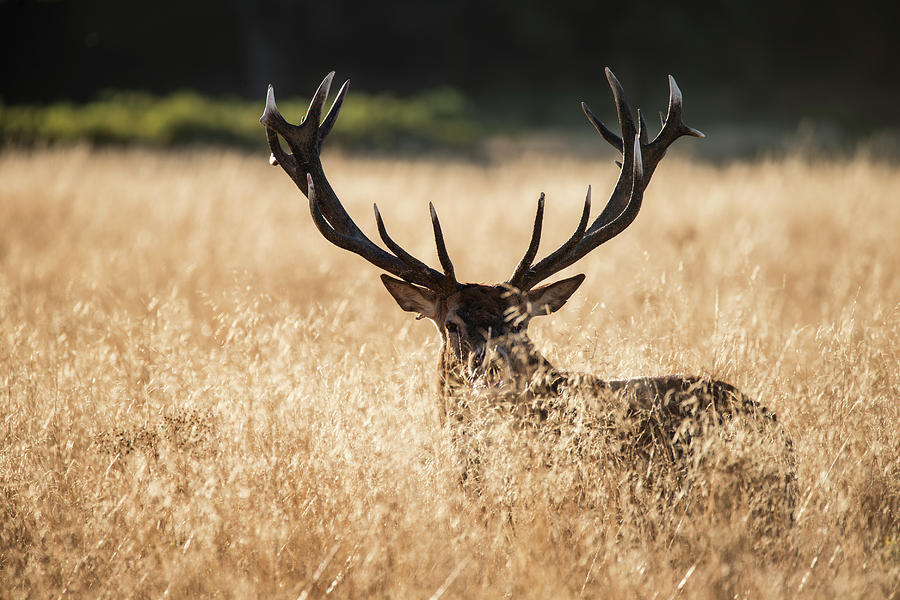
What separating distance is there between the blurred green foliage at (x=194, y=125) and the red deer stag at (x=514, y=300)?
1111cm

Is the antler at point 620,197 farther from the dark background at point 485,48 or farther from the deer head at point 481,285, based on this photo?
the dark background at point 485,48

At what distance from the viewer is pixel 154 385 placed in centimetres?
407

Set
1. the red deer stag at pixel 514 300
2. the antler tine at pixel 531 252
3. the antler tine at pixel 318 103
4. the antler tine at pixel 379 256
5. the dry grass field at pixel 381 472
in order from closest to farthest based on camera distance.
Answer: the dry grass field at pixel 381 472 → the red deer stag at pixel 514 300 → the antler tine at pixel 531 252 → the antler tine at pixel 379 256 → the antler tine at pixel 318 103

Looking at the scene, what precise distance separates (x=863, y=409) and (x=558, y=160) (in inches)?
487

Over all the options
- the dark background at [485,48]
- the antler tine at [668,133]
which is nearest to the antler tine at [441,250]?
the antler tine at [668,133]

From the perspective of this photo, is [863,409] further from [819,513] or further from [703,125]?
[703,125]

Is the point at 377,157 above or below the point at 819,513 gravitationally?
above

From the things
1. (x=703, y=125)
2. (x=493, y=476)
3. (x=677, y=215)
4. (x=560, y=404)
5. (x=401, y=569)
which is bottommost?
(x=401, y=569)

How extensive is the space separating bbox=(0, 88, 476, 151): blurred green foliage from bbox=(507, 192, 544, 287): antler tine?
11783 millimetres

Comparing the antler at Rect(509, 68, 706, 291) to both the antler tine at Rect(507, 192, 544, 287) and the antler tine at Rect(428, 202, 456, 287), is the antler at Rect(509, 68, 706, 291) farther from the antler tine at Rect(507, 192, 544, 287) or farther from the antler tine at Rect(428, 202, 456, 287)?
the antler tine at Rect(428, 202, 456, 287)

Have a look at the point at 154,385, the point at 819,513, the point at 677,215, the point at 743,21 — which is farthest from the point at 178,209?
the point at 743,21

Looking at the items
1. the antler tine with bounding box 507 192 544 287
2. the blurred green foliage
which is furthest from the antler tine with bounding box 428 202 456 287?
the blurred green foliage

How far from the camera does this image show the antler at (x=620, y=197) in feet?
13.0

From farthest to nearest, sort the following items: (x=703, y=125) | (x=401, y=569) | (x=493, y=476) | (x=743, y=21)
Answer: (x=743, y=21)
(x=703, y=125)
(x=493, y=476)
(x=401, y=569)
